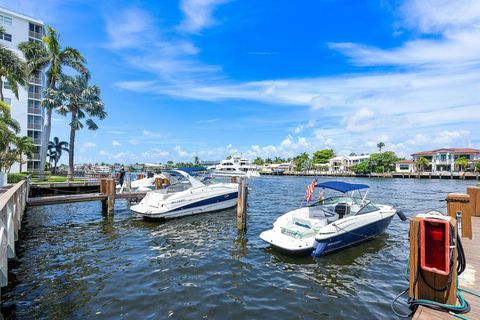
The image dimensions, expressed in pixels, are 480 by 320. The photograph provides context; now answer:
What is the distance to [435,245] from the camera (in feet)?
13.2

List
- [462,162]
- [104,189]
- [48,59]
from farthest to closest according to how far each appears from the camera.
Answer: [462,162], [48,59], [104,189]

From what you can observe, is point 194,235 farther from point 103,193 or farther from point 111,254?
point 103,193

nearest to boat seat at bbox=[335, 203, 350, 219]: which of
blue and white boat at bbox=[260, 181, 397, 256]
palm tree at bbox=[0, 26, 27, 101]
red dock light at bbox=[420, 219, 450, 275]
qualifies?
blue and white boat at bbox=[260, 181, 397, 256]

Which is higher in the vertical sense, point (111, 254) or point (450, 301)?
point (450, 301)

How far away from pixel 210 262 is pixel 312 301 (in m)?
3.70

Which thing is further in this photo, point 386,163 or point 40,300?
point 386,163

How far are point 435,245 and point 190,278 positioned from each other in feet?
20.1

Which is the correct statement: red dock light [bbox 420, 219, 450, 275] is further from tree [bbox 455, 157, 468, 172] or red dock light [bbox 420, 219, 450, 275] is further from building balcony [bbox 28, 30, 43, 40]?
tree [bbox 455, 157, 468, 172]

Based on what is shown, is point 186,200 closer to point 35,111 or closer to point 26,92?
point 26,92

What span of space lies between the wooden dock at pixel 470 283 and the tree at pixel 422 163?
91.0 m

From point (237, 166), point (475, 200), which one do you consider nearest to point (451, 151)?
point (237, 166)

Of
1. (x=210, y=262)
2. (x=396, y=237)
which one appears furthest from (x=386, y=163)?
(x=210, y=262)

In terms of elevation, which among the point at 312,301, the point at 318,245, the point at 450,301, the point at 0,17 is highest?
the point at 0,17

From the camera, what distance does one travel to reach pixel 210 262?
900 cm
